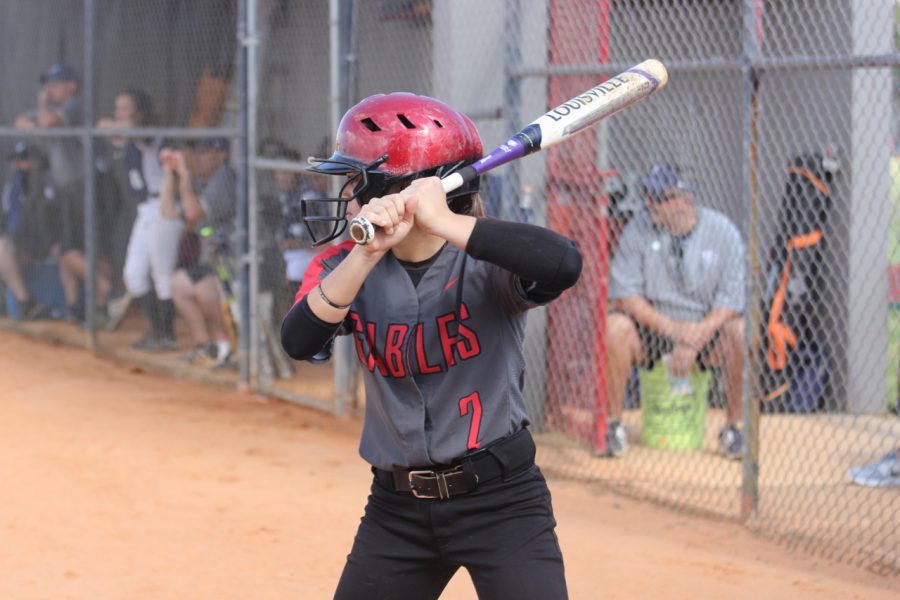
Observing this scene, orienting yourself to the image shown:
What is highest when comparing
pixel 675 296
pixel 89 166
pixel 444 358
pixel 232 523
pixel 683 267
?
pixel 89 166

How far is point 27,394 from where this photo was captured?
8.33m

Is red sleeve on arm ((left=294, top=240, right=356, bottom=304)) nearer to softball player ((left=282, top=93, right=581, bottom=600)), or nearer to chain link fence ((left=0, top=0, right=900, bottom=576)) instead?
softball player ((left=282, top=93, right=581, bottom=600))

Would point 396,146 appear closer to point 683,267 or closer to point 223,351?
point 683,267

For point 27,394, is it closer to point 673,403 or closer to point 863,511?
point 673,403

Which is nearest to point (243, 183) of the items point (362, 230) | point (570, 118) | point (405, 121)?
point (570, 118)

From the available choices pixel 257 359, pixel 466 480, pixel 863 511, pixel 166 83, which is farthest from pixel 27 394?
pixel 466 480

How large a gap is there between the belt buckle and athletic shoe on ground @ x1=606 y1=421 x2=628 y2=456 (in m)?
4.06

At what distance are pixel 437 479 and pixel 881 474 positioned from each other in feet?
12.7

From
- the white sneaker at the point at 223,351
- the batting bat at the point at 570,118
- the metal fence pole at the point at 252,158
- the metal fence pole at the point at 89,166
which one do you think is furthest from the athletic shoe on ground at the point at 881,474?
the metal fence pole at the point at 89,166

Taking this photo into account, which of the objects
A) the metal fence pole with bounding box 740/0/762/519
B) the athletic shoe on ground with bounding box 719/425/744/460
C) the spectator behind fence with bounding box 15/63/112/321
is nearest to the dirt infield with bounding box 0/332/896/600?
the metal fence pole with bounding box 740/0/762/519

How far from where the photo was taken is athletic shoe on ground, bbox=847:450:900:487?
234 inches

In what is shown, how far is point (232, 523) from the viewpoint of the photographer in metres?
5.49

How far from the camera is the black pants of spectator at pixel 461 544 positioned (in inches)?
107

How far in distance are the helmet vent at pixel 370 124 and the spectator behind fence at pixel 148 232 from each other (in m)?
6.98
